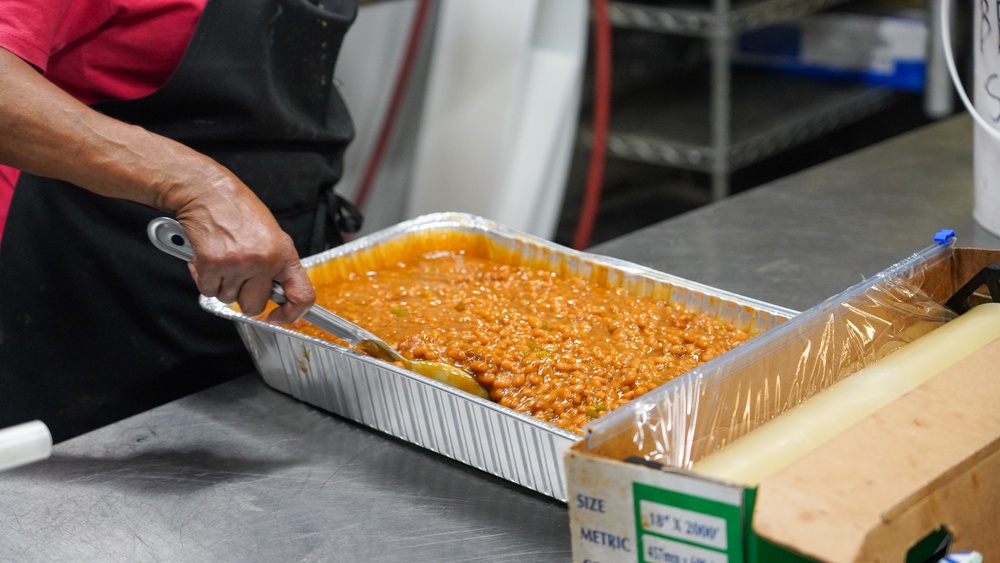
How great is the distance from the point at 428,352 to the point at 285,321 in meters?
0.18

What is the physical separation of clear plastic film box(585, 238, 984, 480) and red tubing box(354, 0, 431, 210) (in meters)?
2.01

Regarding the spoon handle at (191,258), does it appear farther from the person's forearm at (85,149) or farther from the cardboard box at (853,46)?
the cardboard box at (853,46)

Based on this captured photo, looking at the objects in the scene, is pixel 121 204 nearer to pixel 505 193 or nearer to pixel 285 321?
pixel 285 321

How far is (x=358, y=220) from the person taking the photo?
1.78 m

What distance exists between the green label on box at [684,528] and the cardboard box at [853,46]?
3.05 metres

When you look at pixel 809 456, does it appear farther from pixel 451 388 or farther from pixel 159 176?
pixel 159 176

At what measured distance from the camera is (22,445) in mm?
863

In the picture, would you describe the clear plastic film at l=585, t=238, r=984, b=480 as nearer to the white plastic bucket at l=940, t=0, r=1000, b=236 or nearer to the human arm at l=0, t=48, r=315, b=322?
the white plastic bucket at l=940, t=0, r=1000, b=236

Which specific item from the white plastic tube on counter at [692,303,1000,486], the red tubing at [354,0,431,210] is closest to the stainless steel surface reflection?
the white plastic tube on counter at [692,303,1000,486]

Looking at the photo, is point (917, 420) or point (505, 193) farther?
point (505, 193)

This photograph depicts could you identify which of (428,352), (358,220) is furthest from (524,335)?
(358,220)

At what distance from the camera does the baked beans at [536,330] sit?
3.83ft

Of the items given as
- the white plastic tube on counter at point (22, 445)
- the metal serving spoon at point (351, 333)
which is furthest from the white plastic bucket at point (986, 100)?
the white plastic tube on counter at point (22, 445)

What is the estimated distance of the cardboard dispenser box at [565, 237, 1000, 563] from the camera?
29.8 inches
